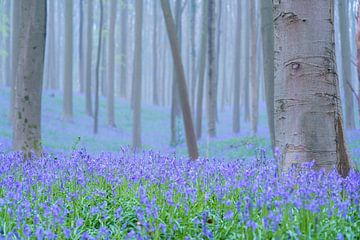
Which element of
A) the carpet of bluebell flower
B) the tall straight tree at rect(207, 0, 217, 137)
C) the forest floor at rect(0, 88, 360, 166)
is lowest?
the carpet of bluebell flower

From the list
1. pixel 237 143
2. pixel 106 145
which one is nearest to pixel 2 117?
pixel 106 145

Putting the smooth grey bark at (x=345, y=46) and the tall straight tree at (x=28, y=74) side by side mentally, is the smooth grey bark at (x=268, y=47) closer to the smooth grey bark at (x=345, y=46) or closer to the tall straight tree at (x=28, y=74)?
the tall straight tree at (x=28, y=74)

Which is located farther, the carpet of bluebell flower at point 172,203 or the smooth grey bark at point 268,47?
the smooth grey bark at point 268,47

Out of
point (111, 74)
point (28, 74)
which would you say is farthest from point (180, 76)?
point (111, 74)

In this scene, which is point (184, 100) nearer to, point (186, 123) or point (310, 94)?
point (186, 123)

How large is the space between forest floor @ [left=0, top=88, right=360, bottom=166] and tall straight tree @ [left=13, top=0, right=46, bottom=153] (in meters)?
0.82

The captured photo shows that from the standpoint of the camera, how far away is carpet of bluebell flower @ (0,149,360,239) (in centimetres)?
308

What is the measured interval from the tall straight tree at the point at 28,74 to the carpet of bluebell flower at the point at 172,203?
1.87 metres

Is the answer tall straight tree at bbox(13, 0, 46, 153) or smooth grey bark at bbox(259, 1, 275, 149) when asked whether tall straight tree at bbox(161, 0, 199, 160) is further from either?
tall straight tree at bbox(13, 0, 46, 153)

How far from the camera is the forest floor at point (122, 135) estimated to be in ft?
45.1

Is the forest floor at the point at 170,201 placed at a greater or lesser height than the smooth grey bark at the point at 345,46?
lesser

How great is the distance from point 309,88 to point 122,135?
17.1 m

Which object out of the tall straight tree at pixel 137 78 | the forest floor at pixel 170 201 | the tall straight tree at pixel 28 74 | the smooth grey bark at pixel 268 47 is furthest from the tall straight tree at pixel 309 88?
the tall straight tree at pixel 137 78

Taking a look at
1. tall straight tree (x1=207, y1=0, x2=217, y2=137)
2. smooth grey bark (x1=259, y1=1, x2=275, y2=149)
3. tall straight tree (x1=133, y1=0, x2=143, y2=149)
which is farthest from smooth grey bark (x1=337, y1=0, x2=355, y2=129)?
smooth grey bark (x1=259, y1=1, x2=275, y2=149)
